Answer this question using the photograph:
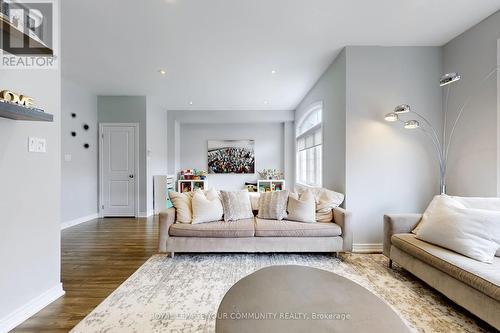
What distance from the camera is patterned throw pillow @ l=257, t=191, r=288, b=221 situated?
3018mm

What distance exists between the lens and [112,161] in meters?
5.03

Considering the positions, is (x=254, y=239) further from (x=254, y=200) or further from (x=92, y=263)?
(x=92, y=263)

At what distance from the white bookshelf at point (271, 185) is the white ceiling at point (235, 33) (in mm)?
2924

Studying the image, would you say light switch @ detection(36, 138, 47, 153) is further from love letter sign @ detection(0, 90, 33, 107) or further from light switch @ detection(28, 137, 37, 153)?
love letter sign @ detection(0, 90, 33, 107)

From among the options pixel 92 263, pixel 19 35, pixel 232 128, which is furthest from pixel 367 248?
pixel 232 128

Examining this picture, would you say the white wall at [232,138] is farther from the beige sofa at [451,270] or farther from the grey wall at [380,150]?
the beige sofa at [451,270]

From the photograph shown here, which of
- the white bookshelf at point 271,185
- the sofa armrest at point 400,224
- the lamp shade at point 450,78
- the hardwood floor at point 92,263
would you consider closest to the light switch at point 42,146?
the hardwood floor at point 92,263

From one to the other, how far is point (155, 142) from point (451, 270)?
5628 millimetres

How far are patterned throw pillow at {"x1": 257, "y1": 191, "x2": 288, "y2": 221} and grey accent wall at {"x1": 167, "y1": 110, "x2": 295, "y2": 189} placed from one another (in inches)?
138

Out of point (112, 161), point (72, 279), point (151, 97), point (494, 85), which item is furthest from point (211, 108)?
point (494, 85)

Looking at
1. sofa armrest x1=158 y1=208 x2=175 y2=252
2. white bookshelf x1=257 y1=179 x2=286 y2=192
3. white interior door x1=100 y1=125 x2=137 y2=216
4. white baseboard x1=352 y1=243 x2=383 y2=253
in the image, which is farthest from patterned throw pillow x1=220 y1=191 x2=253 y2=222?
white bookshelf x1=257 y1=179 x2=286 y2=192

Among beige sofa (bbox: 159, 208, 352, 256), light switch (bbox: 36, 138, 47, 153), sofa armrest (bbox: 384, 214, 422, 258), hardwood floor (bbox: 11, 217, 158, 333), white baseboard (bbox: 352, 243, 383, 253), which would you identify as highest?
light switch (bbox: 36, 138, 47, 153)

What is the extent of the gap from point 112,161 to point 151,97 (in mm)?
1695

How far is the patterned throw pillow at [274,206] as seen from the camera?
9.90ft
